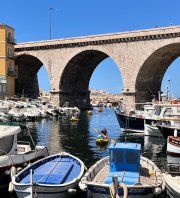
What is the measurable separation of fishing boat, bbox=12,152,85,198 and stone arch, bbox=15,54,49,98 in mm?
59251

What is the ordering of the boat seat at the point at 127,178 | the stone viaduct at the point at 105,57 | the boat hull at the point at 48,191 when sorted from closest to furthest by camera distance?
1. the boat hull at the point at 48,191
2. the boat seat at the point at 127,178
3. the stone viaduct at the point at 105,57

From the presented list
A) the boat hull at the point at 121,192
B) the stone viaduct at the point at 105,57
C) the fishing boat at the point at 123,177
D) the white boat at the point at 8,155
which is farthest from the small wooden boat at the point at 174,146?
the stone viaduct at the point at 105,57

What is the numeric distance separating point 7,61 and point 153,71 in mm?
28722

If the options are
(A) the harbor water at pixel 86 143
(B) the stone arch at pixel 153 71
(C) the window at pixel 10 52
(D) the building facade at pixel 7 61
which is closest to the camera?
(A) the harbor water at pixel 86 143

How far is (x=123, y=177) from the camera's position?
15203mm

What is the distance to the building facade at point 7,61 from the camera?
67.2m

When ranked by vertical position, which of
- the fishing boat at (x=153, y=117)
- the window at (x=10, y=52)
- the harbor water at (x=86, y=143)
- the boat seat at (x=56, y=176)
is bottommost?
the harbor water at (x=86, y=143)

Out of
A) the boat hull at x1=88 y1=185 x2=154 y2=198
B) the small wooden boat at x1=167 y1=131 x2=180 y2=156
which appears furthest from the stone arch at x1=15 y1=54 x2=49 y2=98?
the boat hull at x1=88 y1=185 x2=154 y2=198

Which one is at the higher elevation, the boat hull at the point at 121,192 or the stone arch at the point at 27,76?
the stone arch at the point at 27,76

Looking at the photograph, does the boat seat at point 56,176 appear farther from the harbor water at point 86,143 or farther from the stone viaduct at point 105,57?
the stone viaduct at point 105,57

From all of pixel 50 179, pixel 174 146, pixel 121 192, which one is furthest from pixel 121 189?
pixel 174 146

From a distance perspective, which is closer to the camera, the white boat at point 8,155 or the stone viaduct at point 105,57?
the white boat at point 8,155

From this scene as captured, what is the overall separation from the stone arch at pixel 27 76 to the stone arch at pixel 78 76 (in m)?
11.1

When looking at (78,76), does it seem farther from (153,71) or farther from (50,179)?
(50,179)
